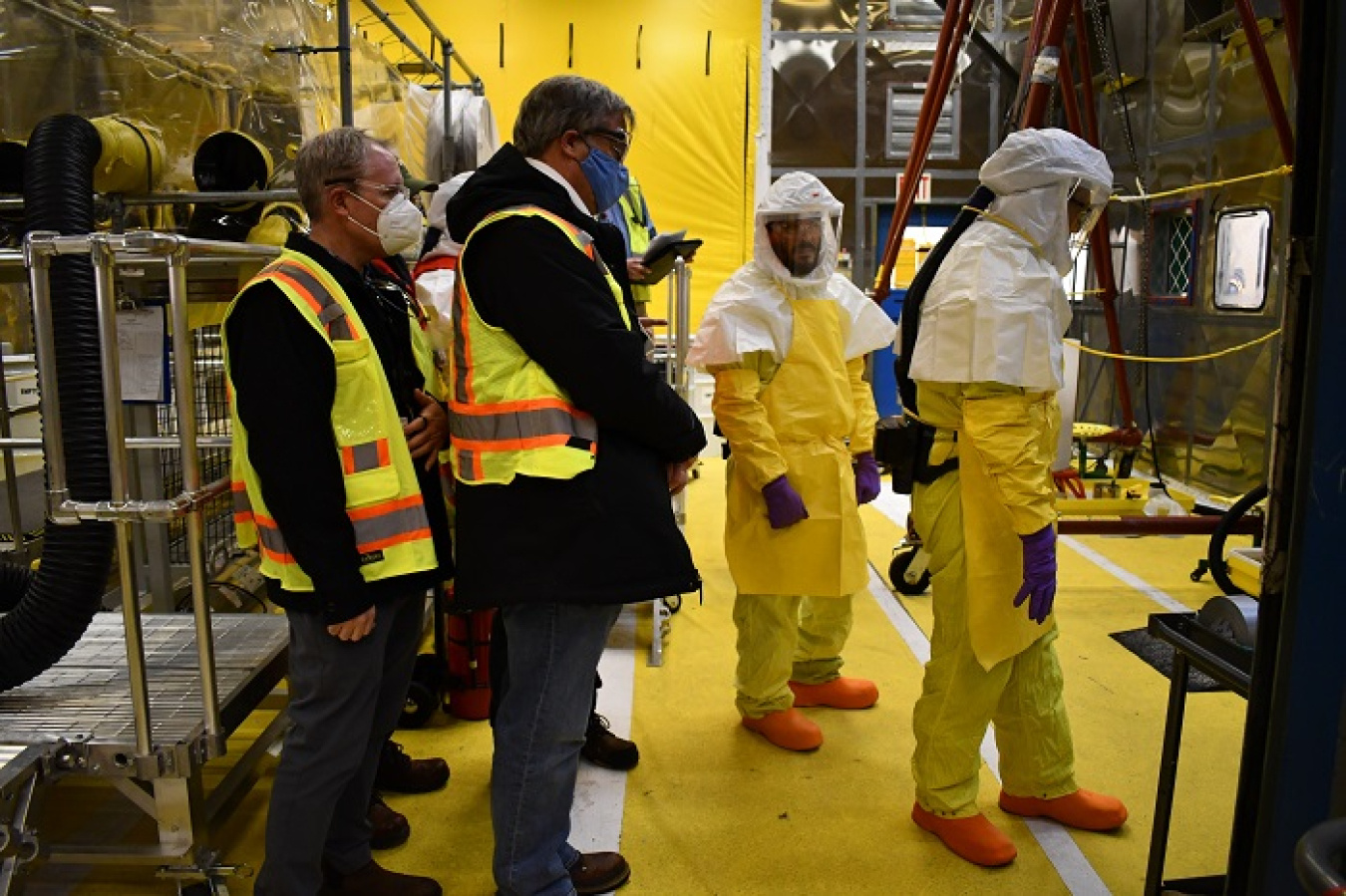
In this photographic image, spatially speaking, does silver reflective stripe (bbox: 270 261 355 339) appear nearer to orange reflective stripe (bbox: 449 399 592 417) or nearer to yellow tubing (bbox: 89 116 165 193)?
orange reflective stripe (bbox: 449 399 592 417)

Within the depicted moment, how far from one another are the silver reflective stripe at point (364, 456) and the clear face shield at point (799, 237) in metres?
1.66

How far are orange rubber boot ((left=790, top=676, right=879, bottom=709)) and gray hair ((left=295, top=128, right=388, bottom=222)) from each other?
236cm

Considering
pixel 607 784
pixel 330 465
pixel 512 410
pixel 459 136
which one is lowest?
pixel 607 784

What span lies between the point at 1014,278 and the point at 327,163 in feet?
5.17

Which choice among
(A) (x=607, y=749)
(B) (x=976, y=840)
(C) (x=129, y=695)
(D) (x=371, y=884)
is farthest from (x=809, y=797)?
(C) (x=129, y=695)

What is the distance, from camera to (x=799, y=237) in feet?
10.6

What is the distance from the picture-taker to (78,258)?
2229 mm

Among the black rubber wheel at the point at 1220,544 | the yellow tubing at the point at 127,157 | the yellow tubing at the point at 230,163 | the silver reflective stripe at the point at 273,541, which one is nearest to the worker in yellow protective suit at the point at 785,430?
the black rubber wheel at the point at 1220,544

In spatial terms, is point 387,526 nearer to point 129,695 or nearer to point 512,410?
point 512,410

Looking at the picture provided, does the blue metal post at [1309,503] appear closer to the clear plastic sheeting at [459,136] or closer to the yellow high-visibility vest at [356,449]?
the yellow high-visibility vest at [356,449]

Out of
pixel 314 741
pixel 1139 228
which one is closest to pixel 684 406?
pixel 314 741

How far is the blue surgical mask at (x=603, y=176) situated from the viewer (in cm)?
211

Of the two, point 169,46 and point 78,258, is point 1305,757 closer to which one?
point 78,258

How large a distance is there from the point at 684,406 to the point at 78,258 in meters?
1.36
